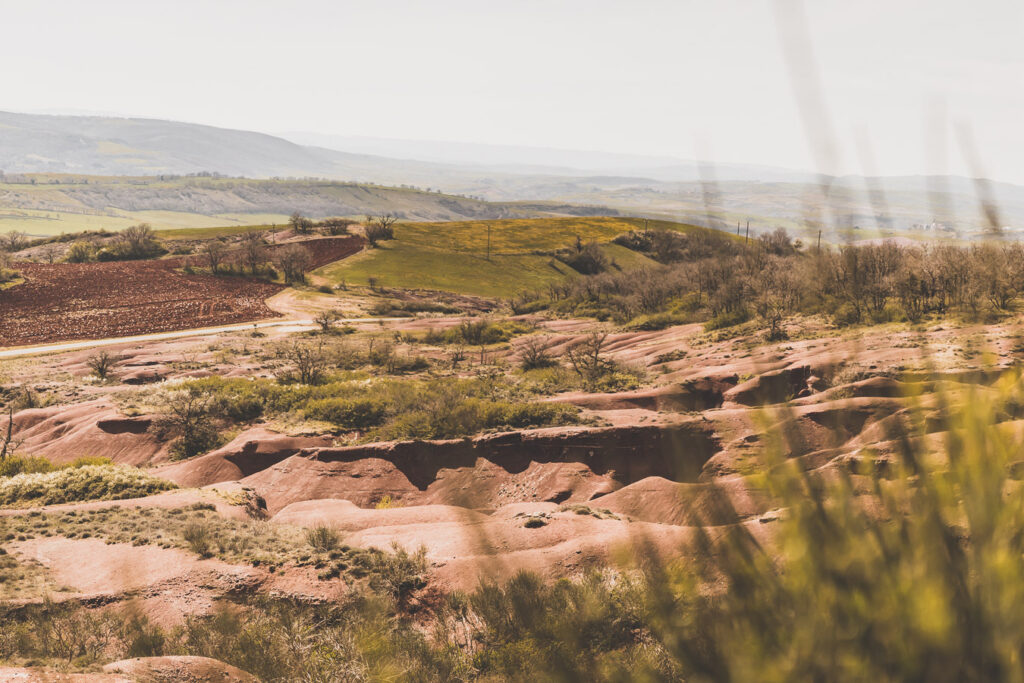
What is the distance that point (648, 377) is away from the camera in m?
22.6

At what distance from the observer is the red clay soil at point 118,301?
157ft

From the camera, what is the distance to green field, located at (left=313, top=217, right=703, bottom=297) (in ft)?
250

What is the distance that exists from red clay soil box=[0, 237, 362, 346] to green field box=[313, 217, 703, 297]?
15.0 meters

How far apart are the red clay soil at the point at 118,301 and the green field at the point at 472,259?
15.0 meters

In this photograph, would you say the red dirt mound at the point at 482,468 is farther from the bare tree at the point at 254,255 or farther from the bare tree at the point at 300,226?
the bare tree at the point at 300,226

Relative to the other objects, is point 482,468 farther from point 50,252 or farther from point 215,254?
point 50,252

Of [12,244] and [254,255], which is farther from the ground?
[254,255]

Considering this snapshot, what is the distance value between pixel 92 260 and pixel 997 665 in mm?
97194

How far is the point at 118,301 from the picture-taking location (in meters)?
56.5

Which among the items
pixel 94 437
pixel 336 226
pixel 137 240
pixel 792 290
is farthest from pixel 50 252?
pixel 792 290

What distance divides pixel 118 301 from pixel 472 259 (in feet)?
157

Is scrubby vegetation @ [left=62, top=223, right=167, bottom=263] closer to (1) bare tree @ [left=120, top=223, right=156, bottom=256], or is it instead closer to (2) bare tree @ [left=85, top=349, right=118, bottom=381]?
(1) bare tree @ [left=120, top=223, right=156, bottom=256]

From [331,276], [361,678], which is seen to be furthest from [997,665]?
[331,276]

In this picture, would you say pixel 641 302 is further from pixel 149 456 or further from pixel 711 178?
pixel 711 178
